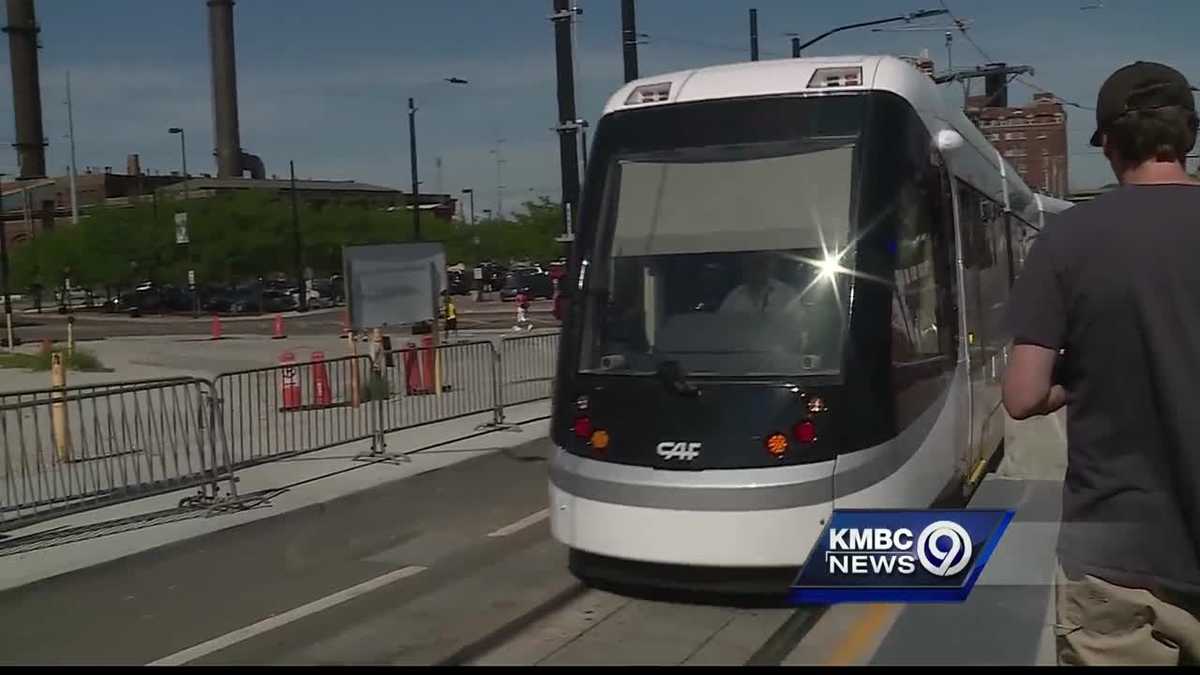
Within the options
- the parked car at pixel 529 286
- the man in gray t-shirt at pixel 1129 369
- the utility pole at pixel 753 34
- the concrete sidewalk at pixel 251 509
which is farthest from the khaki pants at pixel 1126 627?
the parked car at pixel 529 286

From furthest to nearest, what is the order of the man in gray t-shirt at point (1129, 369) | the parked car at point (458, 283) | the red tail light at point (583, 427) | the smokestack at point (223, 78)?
the smokestack at point (223, 78), the parked car at point (458, 283), the red tail light at point (583, 427), the man in gray t-shirt at point (1129, 369)

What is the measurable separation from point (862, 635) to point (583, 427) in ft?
5.99

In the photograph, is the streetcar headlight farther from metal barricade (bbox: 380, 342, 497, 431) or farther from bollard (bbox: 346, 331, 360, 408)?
metal barricade (bbox: 380, 342, 497, 431)

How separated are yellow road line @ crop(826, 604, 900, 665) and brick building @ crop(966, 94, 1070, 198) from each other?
123 feet

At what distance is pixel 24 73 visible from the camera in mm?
85500

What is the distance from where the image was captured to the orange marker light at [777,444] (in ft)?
19.9

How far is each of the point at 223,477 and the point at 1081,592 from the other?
902 centimetres

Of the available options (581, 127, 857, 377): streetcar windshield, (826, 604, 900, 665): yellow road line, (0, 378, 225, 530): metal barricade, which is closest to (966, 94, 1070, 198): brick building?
(0, 378, 225, 530): metal barricade

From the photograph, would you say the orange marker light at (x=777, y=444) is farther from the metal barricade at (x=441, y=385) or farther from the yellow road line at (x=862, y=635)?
the metal barricade at (x=441, y=385)

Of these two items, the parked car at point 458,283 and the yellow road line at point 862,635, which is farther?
the parked car at point 458,283

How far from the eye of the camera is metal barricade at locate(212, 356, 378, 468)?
41.8ft

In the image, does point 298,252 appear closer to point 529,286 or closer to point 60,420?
point 529,286

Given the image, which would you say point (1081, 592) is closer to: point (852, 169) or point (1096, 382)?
point (1096, 382)

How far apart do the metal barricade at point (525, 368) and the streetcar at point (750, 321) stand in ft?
31.8
